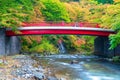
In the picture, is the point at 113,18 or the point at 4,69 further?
the point at 113,18

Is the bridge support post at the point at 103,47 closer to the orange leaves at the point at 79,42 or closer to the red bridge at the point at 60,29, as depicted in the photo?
the red bridge at the point at 60,29

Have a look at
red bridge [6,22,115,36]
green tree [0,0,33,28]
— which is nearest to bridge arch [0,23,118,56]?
red bridge [6,22,115,36]

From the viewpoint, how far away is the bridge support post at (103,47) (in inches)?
1818

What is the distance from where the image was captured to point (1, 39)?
1534 inches

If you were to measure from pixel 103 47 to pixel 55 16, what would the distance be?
1173cm

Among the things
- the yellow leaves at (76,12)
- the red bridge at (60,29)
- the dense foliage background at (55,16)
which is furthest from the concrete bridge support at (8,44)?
the yellow leaves at (76,12)

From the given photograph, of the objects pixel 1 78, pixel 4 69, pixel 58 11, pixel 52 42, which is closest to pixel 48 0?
pixel 58 11

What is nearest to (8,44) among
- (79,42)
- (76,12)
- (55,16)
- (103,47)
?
(103,47)

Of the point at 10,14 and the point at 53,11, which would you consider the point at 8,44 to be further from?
the point at 53,11

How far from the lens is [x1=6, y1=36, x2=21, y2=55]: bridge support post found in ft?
137

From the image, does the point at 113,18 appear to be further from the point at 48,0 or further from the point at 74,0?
the point at 74,0

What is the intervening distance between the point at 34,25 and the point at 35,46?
33.6ft

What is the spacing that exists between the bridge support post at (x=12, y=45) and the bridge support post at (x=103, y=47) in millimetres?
12459

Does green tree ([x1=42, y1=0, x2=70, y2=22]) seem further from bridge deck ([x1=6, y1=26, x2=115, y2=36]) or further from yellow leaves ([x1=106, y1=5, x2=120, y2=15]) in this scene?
yellow leaves ([x1=106, y1=5, x2=120, y2=15])
